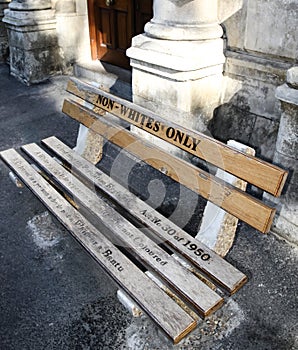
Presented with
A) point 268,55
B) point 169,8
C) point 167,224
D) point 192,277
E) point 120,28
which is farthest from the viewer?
point 120,28

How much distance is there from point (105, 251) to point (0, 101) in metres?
3.67

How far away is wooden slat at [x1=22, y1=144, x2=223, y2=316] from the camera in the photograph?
76.8 inches

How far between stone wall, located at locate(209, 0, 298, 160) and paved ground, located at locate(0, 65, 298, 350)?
0.87 m

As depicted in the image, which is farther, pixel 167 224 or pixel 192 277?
pixel 167 224

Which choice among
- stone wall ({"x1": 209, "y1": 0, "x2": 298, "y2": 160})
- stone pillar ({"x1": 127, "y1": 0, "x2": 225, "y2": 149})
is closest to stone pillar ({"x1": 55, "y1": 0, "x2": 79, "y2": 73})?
stone pillar ({"x1": 127, "y1": 0, "x2": 225, "y2": 149})

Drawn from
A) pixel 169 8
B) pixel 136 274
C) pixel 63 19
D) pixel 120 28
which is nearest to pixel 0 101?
pixel 63 19

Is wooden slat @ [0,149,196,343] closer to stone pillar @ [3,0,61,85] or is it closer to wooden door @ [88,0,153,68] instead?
wooden door @ [88,0,153,68]

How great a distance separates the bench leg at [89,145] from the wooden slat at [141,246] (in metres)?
0.35

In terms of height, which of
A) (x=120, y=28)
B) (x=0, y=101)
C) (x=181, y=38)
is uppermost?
(x=181, y=38)

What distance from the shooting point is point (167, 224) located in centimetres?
242

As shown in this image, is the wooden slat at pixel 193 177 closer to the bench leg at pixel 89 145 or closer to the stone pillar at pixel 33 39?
the bench leg at pixel 89 145

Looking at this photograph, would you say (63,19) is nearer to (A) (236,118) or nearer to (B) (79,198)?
(A) (236,118)

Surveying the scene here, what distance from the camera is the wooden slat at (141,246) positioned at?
6.40 feet

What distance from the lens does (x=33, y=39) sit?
5.41 metres
